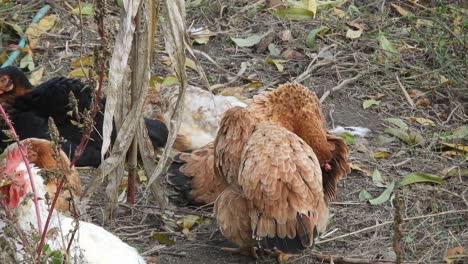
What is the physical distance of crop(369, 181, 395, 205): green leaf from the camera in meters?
5.21

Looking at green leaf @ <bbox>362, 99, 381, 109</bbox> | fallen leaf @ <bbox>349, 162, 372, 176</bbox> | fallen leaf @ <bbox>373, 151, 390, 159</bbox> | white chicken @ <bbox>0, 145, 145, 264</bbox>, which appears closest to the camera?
white chicken @ <bbox>0, 145, 145, 264</bbox>

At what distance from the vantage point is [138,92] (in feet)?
14.7

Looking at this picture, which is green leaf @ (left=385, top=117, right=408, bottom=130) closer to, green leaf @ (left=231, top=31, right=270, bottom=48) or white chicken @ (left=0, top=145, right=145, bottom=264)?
green leaf @ (left=231, top=31, right=270, bottom=48)

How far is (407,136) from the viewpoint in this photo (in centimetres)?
591

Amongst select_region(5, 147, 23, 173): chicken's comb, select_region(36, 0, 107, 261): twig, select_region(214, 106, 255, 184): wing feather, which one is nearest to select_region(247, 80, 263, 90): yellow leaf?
select_region(214, 106, 255, 184): wing feather

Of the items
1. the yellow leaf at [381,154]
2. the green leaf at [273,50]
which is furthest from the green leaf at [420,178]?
the green leaf at [273,50]

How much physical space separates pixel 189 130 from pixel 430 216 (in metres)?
1.79

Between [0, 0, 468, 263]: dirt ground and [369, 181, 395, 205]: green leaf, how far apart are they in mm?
45

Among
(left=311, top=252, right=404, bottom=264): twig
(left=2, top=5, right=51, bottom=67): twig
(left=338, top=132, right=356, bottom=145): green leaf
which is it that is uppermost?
(left=2, top=5, right=51, bottom=67): twig

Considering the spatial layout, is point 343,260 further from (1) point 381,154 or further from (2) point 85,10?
(2) point 85,10

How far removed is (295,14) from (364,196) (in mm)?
2396

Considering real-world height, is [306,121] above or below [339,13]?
above

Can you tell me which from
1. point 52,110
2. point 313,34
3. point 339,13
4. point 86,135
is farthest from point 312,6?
point 86,135

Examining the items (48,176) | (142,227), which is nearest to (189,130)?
(142,227)
